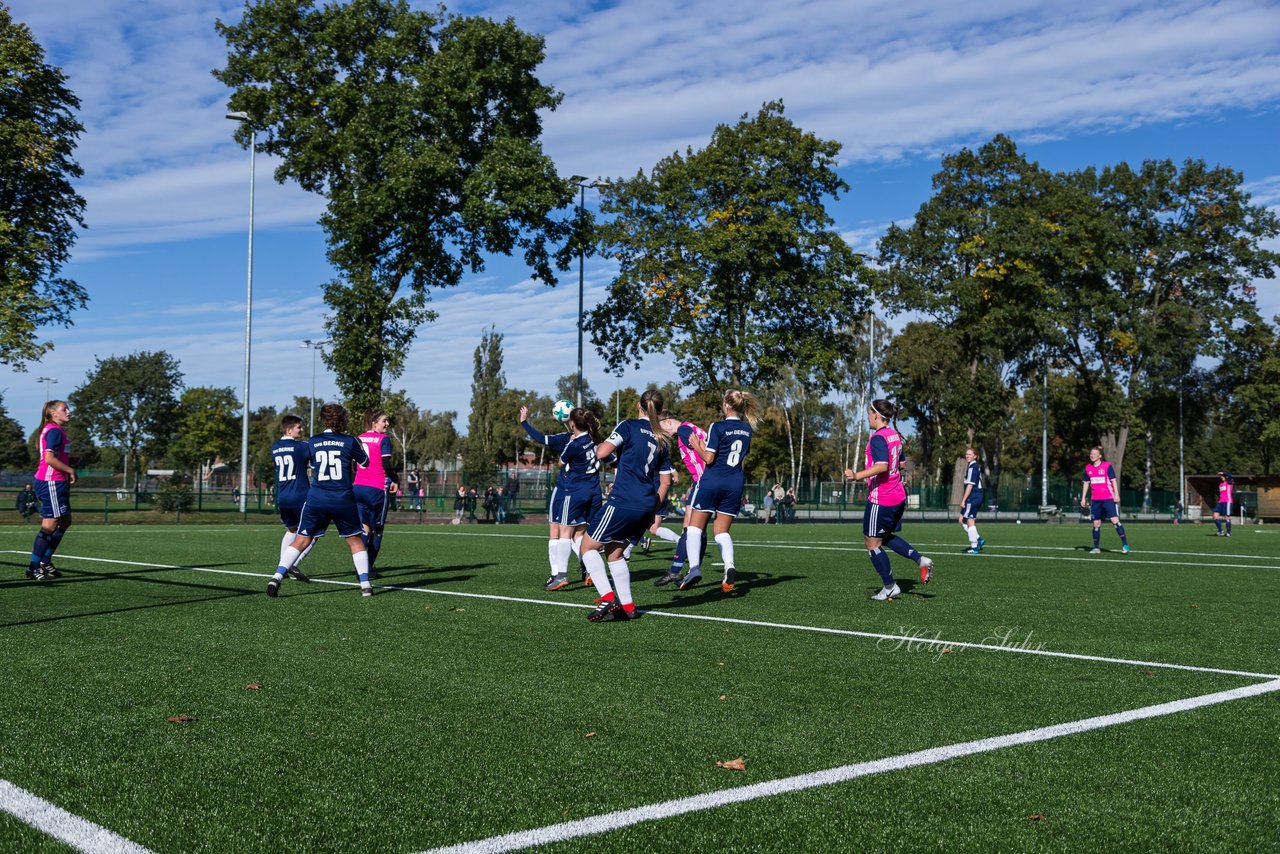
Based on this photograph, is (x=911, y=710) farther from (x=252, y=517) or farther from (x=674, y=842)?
(x=252, y=517)

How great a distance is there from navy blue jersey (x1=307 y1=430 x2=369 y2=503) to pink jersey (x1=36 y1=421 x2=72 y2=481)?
3.42 m

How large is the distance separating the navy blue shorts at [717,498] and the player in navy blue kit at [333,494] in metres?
3.46

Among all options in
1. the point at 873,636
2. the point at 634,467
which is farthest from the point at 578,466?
the point at 873,636

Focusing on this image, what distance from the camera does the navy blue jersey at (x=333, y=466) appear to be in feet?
35.0

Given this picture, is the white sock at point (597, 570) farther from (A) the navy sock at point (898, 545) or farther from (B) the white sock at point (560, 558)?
(A) the navy sock at point (898, 545)

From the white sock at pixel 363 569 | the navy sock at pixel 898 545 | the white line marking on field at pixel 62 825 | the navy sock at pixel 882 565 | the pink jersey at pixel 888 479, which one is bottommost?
the white line marking on field at pixel 62 825

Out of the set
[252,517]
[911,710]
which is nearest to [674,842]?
[911,710]

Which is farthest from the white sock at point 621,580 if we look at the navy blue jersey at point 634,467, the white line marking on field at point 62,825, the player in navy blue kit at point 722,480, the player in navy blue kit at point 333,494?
the white line marking on field at point 62,825

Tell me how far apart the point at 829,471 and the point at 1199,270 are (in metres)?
38.7

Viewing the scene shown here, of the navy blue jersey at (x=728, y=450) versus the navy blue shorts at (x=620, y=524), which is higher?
the navy blue jersey at (x=728, y=450)

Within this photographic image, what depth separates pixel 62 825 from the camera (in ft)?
11.8

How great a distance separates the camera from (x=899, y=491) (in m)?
10.6

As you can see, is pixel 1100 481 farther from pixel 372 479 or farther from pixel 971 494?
pixel 372 479

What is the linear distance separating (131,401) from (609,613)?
266ft
